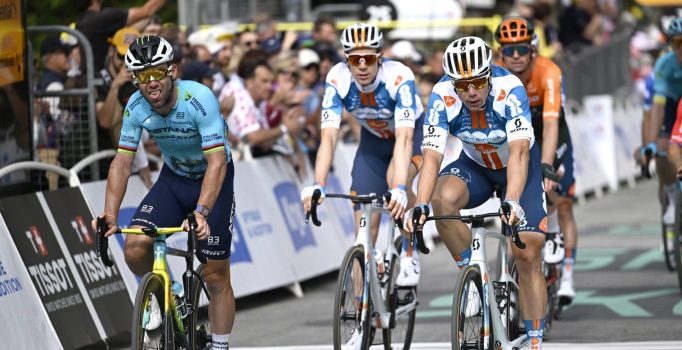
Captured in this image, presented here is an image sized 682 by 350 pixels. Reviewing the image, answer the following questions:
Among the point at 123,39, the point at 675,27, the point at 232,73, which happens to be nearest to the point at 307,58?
the point at 232,73

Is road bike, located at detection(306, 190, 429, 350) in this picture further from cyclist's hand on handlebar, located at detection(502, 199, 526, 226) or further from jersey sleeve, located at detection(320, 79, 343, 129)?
cyclist's hand on handlebar, located at detection(502, 199, 526, 226)

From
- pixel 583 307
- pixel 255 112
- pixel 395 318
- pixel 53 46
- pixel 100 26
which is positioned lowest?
pixel 583 307

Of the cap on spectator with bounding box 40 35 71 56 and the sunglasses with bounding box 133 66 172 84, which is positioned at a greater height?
the cap on spectator with bounding box 40 35 71 56

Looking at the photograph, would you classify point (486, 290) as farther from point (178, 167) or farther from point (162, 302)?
point (178, 167)

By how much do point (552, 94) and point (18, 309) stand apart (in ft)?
14.1

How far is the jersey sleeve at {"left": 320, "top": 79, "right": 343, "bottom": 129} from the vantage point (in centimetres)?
977

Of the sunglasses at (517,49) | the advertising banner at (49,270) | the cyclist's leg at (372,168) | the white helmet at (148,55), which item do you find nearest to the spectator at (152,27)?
the advertising banner at (49,270)

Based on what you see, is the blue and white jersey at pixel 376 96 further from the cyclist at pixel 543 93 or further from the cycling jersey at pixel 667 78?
the cycling jersey at pixel 667 78

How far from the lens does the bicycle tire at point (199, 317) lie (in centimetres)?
829

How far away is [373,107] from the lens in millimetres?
10133

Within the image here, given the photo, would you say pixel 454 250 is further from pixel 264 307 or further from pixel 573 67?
pixel 573 67

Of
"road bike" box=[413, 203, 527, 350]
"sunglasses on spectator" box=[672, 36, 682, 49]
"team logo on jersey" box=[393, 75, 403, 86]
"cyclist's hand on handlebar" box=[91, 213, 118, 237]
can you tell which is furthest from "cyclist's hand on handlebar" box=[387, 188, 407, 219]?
"sunglasses on spectator" box=[672, 36, 682, 49]

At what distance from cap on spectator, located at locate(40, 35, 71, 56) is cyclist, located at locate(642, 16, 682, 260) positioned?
5299mm

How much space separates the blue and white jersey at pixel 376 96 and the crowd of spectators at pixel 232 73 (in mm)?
1280
